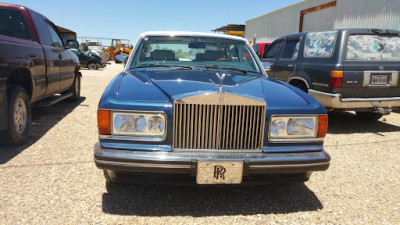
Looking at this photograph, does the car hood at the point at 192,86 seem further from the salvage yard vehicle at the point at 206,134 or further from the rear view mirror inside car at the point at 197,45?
the rear view mirror inside car at the point at 197,45

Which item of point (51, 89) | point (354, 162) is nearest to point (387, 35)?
point (354, 162)

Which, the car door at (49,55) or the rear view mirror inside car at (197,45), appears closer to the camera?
the rear view mirror inside car at (197,45)

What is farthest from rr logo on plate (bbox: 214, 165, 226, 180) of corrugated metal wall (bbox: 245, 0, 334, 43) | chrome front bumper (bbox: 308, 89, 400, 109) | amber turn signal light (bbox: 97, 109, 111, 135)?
corrugated metal wall (bbox: 245, 0, 334, 43)

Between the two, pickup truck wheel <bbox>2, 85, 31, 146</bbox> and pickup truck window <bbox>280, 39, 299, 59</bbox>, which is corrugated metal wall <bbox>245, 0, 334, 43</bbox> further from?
pickup truck wheel <bbox>2, 85, 31, 146</bbox>

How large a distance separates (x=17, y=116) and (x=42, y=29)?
190cm

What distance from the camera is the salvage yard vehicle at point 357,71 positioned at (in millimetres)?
4863

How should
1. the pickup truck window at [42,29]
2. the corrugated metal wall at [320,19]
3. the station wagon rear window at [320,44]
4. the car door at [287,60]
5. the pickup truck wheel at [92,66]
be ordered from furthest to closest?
the pickup truck wheel at [92,66] → the corrugated metal wall at [320,19] → the car door at [287,60] → the station wagon rear window at [320,44] → the pickup truck window at [42,29]

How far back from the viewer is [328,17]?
52.6 feet

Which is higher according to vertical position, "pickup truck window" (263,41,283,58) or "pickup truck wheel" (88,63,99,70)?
"pickup truck window" (263,41,283,58)

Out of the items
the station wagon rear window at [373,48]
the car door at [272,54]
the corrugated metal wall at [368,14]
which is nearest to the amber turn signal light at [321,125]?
the station wagon rear window at [373,48]

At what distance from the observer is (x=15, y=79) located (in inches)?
154

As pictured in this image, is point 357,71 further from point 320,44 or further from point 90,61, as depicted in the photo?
point 90,61

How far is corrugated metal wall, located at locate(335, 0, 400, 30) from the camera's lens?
11766 mm

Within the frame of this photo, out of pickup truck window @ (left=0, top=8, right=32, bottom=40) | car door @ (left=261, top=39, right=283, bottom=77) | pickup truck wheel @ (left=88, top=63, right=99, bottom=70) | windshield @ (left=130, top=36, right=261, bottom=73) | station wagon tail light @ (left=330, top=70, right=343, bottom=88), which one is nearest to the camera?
windshield @ (left=130, top=36, right=261, bottom=73)
